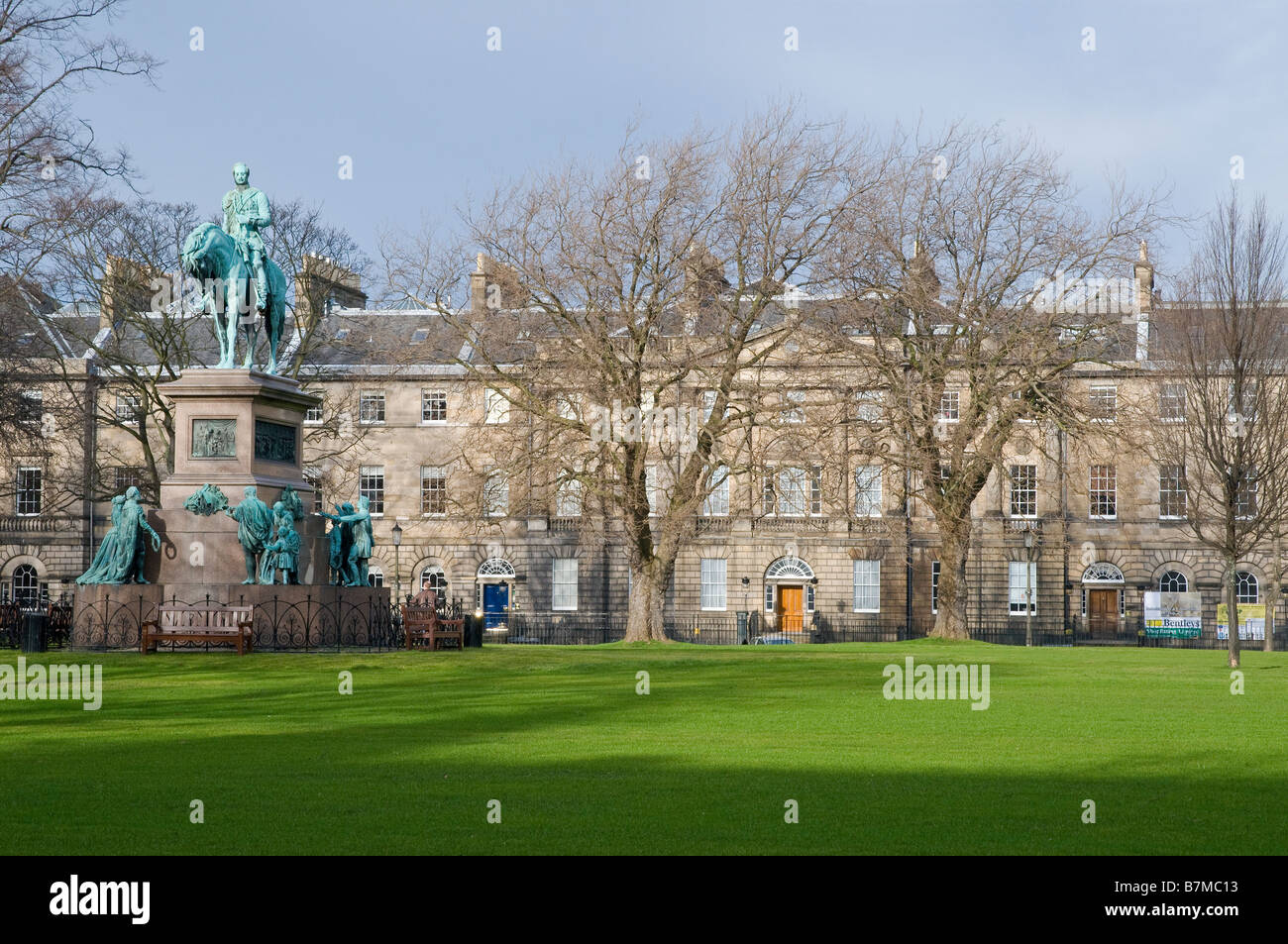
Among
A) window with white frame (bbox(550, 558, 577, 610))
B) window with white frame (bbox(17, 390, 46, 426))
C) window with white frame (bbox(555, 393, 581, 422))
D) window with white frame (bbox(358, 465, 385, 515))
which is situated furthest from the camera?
window with white frame (bbox(358, 465, 385, 515))

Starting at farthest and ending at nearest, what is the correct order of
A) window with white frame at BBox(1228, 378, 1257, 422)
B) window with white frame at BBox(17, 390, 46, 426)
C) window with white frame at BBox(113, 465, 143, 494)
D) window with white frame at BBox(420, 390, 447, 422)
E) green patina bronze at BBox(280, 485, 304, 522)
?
window with white frame at BBox(420, 390, 447, 422)
window with white frame at BBox(113, 465, 143, 494)
window with white frame at BBox(17, 390, 46, 426)
window with white frame at BBox(1228, 378, 1257, 422)
green patina bronze at BBox(280, 485, 304, 522)

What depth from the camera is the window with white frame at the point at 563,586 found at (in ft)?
233

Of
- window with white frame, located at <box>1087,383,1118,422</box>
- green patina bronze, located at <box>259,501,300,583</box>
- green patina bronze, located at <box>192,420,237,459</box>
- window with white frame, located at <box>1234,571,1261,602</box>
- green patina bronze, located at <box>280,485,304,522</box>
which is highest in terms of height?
window with white frame, located at <box>1087,383,1118,422</box>

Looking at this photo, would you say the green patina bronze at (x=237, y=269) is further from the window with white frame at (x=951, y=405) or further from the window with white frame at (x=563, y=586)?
the window with white frame at (x=563, y=586)

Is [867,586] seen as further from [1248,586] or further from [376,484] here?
[376,484]

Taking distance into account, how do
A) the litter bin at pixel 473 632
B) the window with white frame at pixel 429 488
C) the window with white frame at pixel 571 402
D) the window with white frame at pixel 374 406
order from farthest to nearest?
the window with white frame at pixel 429 488, the window with white frame at pixel 374 406, the window with white frame at pixel 571 402, the litter bin at pixel 473 632

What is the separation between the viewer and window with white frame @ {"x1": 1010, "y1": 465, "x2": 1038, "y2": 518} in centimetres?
6888

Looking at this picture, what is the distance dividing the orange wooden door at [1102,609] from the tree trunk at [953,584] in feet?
76.8

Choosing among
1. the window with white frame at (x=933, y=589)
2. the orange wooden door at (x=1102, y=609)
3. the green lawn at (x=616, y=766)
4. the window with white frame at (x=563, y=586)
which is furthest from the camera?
the window with white frame at (x=563, y=586)

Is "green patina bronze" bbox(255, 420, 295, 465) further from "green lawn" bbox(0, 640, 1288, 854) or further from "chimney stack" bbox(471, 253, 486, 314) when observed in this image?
"chimney stack" bbox(471, 253, 486, 314)

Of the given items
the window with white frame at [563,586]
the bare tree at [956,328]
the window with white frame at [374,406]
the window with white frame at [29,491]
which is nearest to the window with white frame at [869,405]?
the bare tree at [956,328]

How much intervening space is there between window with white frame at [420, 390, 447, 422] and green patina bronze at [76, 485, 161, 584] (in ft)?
145

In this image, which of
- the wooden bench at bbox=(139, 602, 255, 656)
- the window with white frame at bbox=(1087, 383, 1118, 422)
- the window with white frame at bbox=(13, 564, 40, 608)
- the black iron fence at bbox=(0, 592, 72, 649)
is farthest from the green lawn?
the window with white frame at bbox=(13, 564, 40, 608)

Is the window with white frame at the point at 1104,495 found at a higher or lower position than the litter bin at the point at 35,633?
higher
